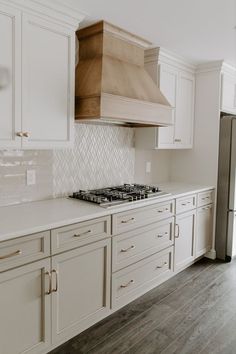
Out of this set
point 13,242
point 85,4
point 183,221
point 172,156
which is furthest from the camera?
point 172,156

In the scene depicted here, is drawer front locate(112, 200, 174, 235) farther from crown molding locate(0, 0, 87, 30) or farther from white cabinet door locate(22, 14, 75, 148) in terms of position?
crown molding locate(0, 0, 87, 30)

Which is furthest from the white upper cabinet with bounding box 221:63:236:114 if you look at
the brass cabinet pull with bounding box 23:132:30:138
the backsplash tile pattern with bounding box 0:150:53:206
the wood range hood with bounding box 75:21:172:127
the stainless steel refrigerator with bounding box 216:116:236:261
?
the brass cabinet pull with bounding box 23:132:30:138

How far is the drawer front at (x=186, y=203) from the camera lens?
3154 millimetres

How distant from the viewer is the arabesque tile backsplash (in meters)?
2.36

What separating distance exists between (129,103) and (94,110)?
34 cm

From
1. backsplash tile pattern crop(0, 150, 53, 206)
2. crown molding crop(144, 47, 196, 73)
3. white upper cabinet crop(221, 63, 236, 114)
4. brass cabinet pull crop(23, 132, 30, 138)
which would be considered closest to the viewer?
brass cabinet pull crop(23, 132, 30, 138)

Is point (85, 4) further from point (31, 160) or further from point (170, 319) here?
point (170, 319)

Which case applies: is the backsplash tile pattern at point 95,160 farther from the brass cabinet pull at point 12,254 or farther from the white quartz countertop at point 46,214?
the brass cabinet pull at point 12,254

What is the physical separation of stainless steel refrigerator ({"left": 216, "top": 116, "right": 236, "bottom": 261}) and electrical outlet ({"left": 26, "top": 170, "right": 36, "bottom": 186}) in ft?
7.69

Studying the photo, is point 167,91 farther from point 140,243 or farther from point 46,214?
point 46,214

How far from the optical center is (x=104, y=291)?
235 centimetres

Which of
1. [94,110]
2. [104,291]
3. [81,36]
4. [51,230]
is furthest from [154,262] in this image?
[81,36]

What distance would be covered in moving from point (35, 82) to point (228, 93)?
2.63 meters

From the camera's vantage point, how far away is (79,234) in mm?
2076
